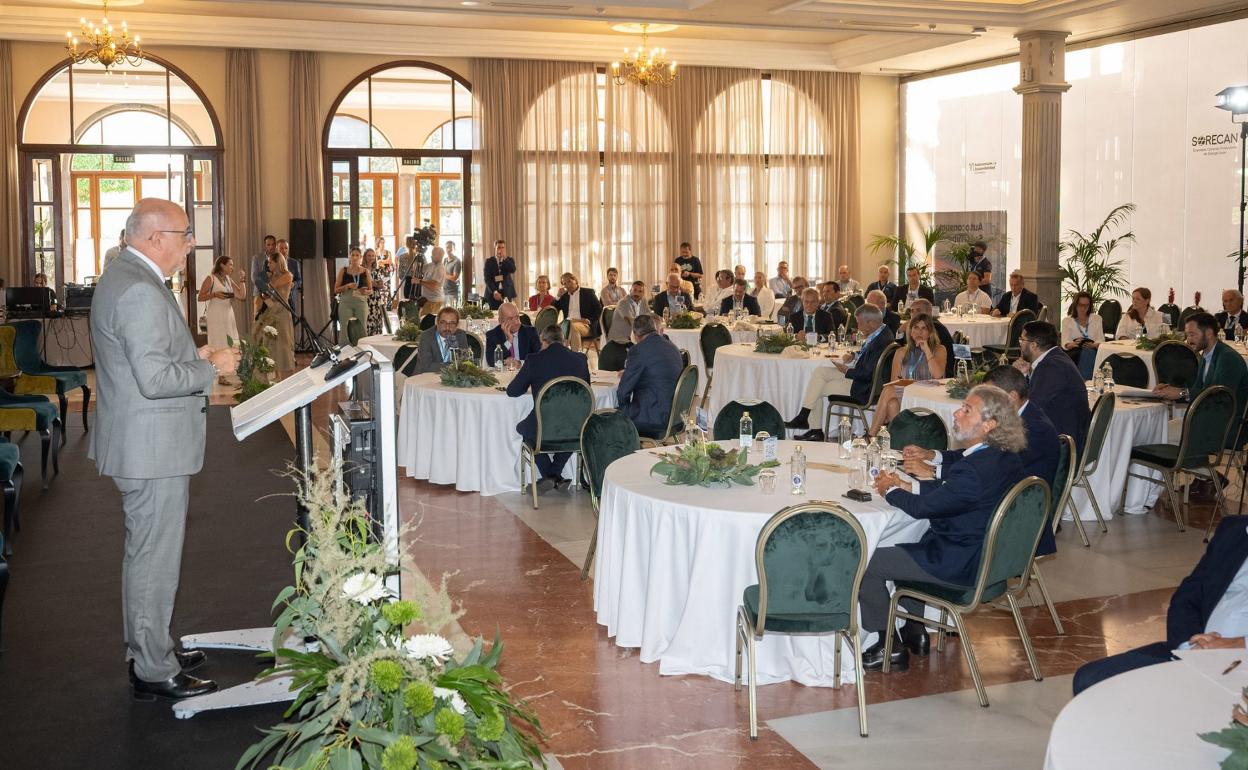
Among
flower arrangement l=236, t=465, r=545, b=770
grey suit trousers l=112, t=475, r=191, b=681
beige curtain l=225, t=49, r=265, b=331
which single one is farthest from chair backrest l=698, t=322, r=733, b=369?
flower arrangement l=236, t=465, r=545, b=770

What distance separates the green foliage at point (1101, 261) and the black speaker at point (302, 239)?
35.4ft

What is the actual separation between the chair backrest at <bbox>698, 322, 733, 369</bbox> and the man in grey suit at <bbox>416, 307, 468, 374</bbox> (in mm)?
3270

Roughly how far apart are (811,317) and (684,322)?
6.35 ft

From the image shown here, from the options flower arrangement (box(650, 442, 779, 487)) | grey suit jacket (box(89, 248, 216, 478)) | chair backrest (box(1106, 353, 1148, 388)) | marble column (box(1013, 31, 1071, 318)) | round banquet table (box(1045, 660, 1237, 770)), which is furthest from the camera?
marble column (box(1013, 31, 1071, 318))

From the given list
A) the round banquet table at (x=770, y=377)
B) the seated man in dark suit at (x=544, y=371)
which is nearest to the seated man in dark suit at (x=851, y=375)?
the round banquet table at (x=770, y=377)

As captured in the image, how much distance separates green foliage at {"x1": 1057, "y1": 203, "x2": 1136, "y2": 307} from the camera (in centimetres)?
1639

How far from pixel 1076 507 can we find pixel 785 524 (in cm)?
406

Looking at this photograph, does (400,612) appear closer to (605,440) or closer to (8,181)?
(605,440)

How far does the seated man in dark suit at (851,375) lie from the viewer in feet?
32.3

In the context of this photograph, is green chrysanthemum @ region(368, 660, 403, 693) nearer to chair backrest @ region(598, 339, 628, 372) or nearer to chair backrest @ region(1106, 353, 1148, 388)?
chair backrest @ region(1106, 353, 1148, 388)

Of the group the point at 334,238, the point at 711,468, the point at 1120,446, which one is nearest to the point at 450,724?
the point at 711,468

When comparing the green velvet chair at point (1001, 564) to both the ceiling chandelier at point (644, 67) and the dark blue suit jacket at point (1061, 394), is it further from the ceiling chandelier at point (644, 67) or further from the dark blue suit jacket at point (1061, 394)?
the ceiling chandelier at point (644, 67)

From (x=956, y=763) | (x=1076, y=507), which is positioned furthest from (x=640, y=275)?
(x=956, y=763)

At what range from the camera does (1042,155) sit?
16391 millimetres
